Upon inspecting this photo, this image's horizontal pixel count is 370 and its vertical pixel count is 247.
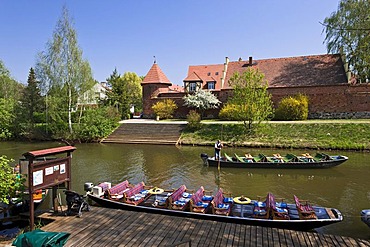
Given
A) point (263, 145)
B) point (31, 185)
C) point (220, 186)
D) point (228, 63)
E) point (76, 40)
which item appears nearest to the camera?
point (31, 185)

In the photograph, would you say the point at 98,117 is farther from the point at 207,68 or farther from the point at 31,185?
the point at 31,185

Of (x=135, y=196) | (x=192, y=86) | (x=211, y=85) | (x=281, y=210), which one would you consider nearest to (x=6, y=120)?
(x=192, y=86)

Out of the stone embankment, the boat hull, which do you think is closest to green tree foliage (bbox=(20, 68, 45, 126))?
the stone embankment

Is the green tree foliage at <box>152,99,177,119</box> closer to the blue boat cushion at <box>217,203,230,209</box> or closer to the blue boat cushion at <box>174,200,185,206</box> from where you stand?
the blue boat cushion at <box>174,200,185,206</box>

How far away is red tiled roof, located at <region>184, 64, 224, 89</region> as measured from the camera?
4247cm

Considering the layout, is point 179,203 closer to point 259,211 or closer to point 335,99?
point 259,211

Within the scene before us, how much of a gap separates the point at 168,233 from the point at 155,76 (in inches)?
1523

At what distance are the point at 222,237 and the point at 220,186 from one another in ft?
22.7

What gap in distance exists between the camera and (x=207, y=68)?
149ft

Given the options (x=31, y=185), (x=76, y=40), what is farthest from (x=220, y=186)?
(x=76, y=40)

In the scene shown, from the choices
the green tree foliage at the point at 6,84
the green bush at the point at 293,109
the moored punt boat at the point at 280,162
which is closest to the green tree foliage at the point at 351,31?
the green bush at the point at 293,109

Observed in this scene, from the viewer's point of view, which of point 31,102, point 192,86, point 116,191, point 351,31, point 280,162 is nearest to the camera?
point 116,191

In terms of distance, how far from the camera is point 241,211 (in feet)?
29.4

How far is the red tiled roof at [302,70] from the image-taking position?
3588 cm
